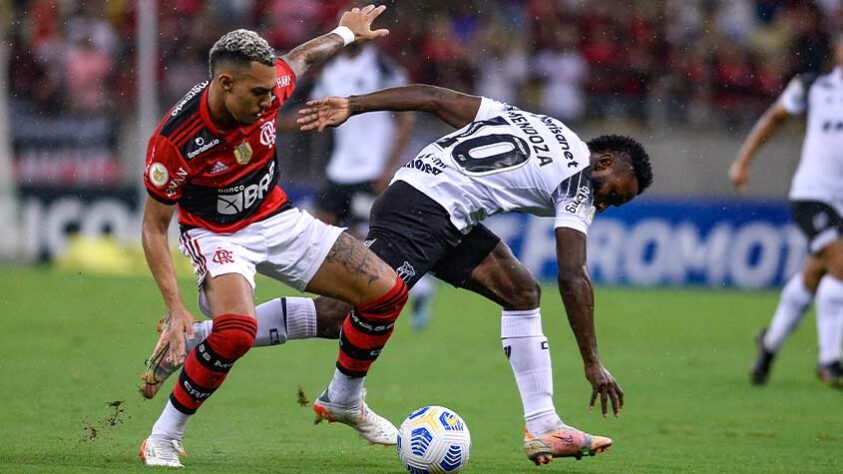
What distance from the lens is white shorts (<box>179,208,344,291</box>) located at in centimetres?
630

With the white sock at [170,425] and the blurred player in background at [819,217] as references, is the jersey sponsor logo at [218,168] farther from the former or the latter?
the blurred player in background at [819,217]

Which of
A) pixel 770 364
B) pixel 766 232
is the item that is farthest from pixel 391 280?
pixel 766 232

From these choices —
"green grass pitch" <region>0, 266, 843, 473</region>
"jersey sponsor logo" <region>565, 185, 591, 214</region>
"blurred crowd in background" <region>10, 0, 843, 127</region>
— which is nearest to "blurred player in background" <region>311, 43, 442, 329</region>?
"green grass pitch" <region>0, 266, 843, 473</region>

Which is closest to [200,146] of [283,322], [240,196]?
[240,196]

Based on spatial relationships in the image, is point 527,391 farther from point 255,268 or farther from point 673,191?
point 673,191

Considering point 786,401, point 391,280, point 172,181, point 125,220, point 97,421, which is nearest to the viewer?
point 172,181

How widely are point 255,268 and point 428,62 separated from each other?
1226cm

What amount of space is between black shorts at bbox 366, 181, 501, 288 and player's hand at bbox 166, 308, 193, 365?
4.01 feet

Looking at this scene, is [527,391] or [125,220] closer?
[527,391]

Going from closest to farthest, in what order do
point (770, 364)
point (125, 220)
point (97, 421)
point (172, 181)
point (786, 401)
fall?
point (172, 181), point (97, 421), point (786, 401), point (770, 364), point (125, 220)

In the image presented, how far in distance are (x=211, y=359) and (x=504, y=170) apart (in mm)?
1699

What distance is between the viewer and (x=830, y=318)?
9719 millimetres

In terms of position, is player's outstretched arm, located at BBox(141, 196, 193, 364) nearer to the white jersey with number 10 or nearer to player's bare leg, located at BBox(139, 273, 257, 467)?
player's bare leg, located at BBox(139, 273, 257, 467)

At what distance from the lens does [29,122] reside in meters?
18.9
